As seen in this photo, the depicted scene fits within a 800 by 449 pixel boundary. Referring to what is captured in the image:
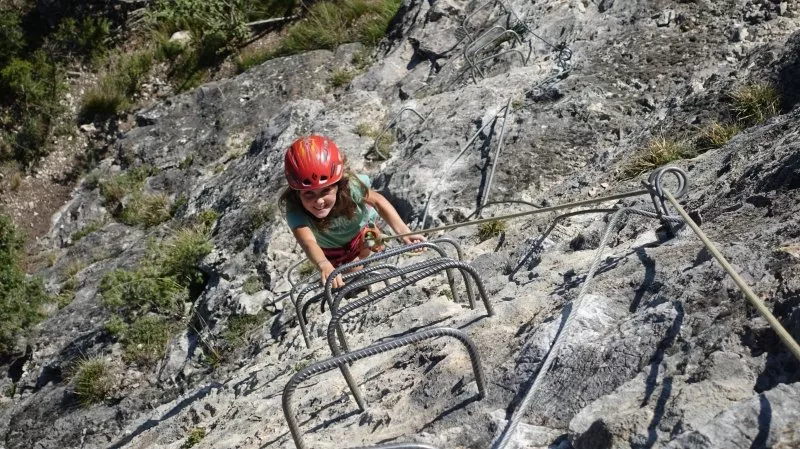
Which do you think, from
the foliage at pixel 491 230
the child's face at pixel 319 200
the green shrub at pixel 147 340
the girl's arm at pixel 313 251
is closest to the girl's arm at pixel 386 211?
the child's face at pixel 319 200

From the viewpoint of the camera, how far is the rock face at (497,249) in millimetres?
2824

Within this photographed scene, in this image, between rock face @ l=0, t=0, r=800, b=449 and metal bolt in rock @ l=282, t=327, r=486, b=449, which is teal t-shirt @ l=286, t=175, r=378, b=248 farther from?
metal bolt in rock @ l=282, t=327, r=486, b=449

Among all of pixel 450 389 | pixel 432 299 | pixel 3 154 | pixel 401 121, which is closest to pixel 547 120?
pixel 401 121

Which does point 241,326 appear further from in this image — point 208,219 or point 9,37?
point 9,37

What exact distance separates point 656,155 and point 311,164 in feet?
8.01

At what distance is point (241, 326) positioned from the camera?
6922 millimetres

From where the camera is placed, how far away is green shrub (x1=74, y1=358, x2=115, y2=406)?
7.20m

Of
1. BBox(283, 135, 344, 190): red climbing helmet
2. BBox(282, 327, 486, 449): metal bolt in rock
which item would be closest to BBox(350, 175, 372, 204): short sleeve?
BBox(283, 135, 344, 190): red climbing helmet

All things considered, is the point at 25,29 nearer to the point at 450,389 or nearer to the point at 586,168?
the point at 586,168

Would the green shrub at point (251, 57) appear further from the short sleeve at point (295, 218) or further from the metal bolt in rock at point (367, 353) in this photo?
the metal bolt in rock at point (367, 353)

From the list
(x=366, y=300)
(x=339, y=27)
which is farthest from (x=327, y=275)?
(x=339, y=27)

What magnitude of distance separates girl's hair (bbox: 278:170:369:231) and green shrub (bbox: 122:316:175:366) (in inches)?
117

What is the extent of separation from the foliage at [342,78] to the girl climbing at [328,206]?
18.3 ft

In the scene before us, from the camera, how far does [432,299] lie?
16.2ft
